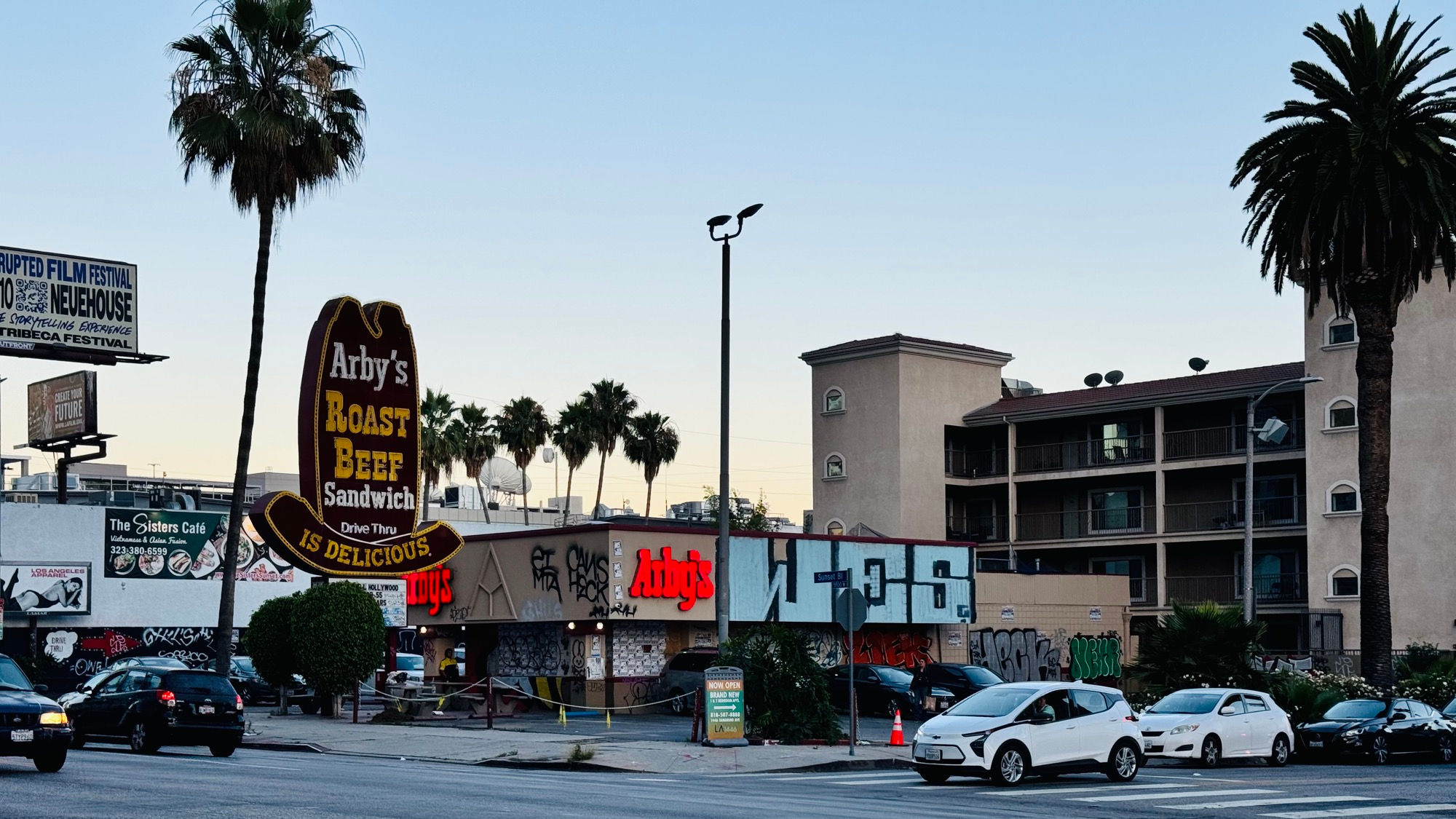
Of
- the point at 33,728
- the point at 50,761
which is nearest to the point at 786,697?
the point at 50,761

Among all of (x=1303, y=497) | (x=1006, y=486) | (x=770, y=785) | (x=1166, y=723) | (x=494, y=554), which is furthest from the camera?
(x=1006, y=486)

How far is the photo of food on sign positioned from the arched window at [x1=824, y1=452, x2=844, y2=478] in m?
23.7

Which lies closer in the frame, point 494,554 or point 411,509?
point 411,509

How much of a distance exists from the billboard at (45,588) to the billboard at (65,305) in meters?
14.5

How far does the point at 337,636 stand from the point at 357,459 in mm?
9137

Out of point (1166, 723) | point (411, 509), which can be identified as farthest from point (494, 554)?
point (1166, 723)

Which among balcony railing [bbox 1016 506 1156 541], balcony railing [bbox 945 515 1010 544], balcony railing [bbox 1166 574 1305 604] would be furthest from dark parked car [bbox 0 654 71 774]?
balcony railing [bbox 945 515 1010 544]

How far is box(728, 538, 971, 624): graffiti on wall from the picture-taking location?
1804 inches

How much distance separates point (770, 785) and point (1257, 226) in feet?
84.4

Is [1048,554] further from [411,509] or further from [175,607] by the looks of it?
[411,509]

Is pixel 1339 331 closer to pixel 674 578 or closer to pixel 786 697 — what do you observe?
pixel 674 578

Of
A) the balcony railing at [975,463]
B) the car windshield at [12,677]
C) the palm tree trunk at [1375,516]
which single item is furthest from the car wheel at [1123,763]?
the balcony railing at [975,463]

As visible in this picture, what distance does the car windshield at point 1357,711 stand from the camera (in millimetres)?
31031

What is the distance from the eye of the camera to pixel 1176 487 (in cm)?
6462
